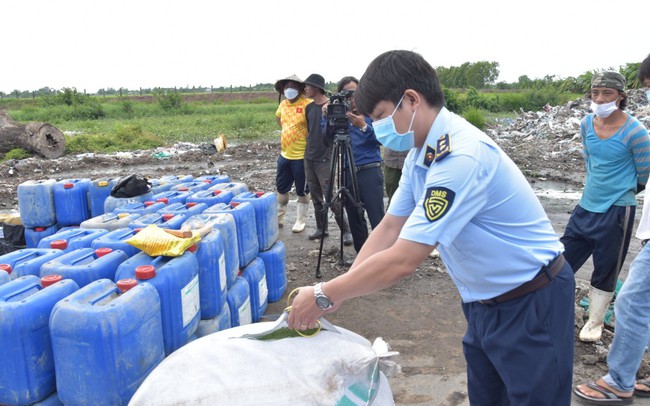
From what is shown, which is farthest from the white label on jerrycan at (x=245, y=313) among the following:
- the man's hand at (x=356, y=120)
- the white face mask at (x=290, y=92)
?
the white face mask at (x=290, y=92)

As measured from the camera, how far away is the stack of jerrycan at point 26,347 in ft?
5.83

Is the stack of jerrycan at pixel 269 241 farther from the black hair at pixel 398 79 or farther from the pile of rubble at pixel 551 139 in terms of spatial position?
the pile of rubble at pixel 551 139

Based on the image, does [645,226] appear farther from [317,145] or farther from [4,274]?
[317,145]

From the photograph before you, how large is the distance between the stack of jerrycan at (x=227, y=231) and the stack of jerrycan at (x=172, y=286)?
49 cm

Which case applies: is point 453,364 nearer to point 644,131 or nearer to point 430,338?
point 430,338

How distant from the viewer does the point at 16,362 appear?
180 centimetres

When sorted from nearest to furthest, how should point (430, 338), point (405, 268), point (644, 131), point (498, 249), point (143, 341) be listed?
point (405, 268), point (498, 249), point (143, 341), point (644, 131), point (430, 338)

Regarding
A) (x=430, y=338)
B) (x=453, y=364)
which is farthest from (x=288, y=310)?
(x=430, y=338)

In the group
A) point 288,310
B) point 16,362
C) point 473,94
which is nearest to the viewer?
point 288,310

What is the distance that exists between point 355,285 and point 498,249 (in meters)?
0.45

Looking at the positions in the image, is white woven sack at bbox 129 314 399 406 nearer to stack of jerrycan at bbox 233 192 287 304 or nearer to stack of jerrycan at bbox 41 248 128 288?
stack of jerrycan at bbox 41 248 128 288

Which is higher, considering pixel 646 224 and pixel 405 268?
pixel 405 268

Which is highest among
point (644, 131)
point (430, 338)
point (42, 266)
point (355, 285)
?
point (644, 131)

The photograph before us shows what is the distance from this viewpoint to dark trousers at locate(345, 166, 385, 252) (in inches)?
187
